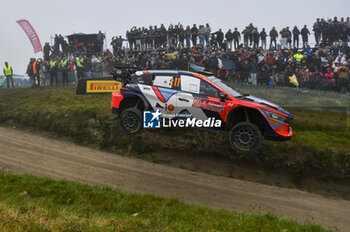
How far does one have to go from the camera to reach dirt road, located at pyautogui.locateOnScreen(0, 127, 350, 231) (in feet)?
31.3

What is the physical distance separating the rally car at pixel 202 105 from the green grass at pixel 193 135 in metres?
3.05

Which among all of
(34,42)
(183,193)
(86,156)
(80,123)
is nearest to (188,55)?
(80,123)

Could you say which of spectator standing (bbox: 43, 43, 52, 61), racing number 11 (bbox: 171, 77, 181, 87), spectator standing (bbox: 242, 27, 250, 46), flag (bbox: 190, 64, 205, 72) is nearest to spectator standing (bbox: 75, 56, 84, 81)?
spectator standing (bbox: 43, 43, 52, 61)

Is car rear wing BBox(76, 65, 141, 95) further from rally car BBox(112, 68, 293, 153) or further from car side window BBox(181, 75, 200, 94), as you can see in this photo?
car side window BBox(181, 75, 200, 94)

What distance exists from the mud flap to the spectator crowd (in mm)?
1680

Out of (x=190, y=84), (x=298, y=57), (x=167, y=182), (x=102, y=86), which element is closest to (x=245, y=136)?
(x=190, y=84)

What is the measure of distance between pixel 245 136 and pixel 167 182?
3.62 meters

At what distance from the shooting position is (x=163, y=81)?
9.15 metres

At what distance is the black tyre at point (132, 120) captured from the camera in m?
9.45

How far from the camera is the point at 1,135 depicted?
45.5 ft

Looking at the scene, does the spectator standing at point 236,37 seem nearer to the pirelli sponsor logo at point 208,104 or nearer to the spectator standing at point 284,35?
the spectator standing at point 284,35

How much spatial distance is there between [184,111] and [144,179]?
3.34 m

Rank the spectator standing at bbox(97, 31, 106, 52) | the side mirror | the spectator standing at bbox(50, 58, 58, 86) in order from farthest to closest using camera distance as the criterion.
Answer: the spectator standing at bbox(97, 31, 106, 52)
the spectator standing at bbox(50, 58, 58, 86)
the side mirror

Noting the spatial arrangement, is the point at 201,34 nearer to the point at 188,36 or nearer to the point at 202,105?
the point at 188,36
